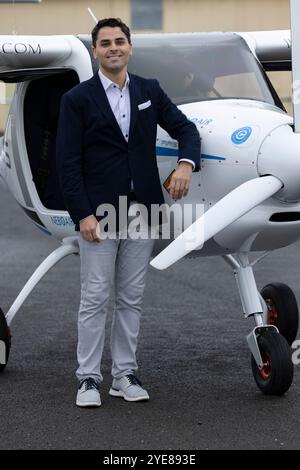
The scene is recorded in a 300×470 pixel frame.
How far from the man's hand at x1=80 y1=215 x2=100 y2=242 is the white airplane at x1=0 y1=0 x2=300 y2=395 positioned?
353mm

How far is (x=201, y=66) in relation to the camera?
6.90 m

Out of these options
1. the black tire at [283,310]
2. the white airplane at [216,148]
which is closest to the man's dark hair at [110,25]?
the white airplane at [216,148]

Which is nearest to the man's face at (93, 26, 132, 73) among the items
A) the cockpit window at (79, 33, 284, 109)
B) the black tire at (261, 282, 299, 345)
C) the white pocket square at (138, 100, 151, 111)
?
the white pocket square at (138, 100, 151, 111)

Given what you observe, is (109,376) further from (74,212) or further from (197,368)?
(74,212)

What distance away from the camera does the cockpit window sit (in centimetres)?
673

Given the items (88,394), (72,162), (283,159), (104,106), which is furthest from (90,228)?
(283,159)

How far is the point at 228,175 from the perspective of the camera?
5.90 meters

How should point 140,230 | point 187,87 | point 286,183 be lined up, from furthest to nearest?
point 187,87 < point 140,230 < point 286,183

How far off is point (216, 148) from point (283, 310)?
2.05m

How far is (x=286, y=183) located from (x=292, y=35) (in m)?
0.74

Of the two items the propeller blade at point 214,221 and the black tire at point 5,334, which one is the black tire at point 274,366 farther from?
the black tire at point 5,334

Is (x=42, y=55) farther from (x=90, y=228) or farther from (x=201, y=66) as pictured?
(x=90, y=228)

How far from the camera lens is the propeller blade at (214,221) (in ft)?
18.8

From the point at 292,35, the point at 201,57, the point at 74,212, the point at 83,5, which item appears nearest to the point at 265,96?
the point at 201,57
